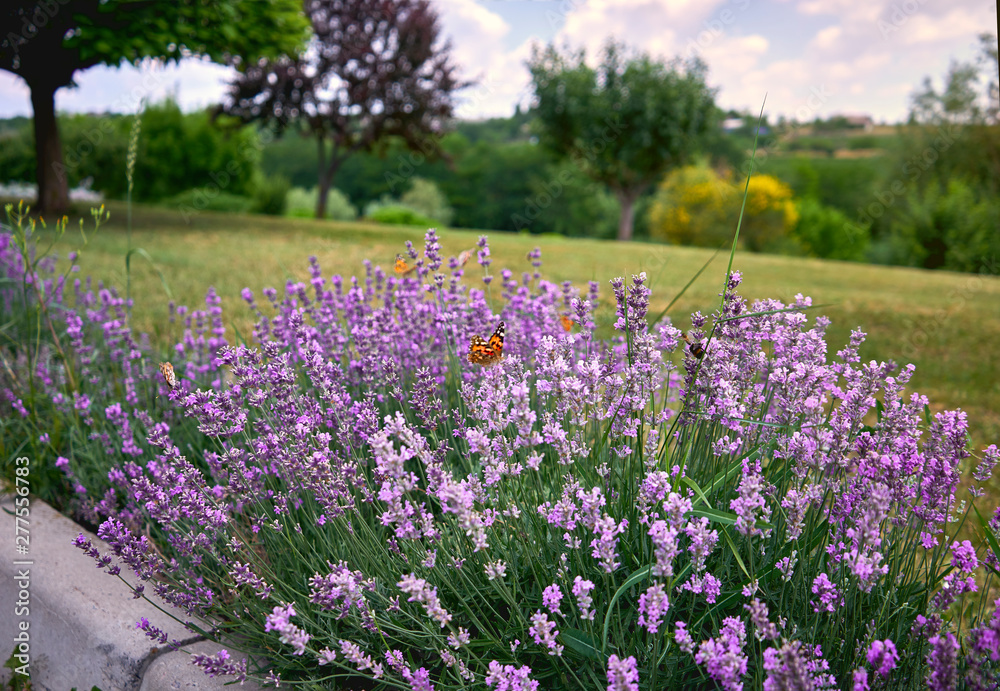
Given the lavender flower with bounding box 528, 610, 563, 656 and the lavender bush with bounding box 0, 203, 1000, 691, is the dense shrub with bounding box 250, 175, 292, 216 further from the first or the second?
the lavender flower with bounding box 528, 610, 563, 656

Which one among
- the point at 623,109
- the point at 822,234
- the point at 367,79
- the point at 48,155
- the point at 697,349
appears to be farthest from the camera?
the point at 822,234

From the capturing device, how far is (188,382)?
3.19m

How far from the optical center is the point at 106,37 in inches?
442

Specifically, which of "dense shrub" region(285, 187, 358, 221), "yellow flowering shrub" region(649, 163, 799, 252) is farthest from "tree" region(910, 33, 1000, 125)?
"dense shrub" region(285, 187, 358, 221)

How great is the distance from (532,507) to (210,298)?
2.33 m

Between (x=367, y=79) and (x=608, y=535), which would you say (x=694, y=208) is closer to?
(x=367, y=79)

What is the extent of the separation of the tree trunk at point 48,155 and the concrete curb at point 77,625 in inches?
→ 541

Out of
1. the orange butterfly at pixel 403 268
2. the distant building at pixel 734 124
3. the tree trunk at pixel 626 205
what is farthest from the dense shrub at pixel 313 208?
the orange butterfly at pixel 403 268

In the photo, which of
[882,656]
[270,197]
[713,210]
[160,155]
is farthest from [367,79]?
[882,656]

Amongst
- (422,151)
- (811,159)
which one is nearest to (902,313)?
(422,151)

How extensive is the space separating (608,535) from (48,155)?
16.5 metres

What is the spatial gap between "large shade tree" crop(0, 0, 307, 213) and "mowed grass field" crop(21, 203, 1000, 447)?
7.85 feet

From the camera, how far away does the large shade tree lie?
11.4 meters

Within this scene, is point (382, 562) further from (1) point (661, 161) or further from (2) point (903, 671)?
(1) point (661, 161)
